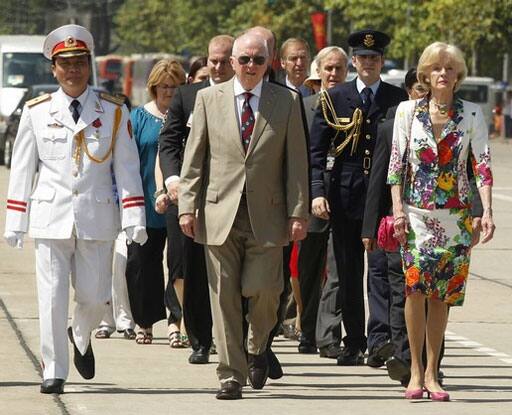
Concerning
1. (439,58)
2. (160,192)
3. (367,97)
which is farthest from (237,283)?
(367,97)

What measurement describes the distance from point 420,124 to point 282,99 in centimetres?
71

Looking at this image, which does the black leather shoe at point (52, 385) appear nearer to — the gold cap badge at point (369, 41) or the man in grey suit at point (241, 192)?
the man in grey suit at point (241, 192)

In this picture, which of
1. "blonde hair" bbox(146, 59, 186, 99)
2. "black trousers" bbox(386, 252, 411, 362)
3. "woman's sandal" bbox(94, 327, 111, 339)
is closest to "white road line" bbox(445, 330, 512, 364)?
"black trousers" bbox(386, 252, 411, 362)

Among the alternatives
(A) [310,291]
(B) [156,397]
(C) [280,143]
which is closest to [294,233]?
(C) [280,143]

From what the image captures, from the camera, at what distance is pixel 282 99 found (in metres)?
8.83

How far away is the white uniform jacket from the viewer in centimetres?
866

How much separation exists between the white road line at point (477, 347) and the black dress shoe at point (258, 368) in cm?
208

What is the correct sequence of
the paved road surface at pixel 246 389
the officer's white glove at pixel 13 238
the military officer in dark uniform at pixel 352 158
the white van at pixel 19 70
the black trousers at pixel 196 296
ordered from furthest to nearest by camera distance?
the white van at pixel 19 70 < the military officer in dark uniform at pixel 352 158 < the black trousers at pixel 196 296 < the officer's white glove at pixel 13 238 < the paved road surface at pixel 246 389

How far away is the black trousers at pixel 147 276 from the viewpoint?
446 inches

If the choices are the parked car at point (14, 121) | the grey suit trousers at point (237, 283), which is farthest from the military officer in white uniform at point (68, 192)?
the parked car at point (14, 121)

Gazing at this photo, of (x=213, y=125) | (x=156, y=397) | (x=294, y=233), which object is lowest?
(x=156, y=397)

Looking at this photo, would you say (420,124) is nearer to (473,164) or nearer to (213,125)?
(473,164)

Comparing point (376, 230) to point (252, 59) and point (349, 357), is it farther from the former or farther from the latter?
point (349, 357)

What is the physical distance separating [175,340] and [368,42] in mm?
2260
